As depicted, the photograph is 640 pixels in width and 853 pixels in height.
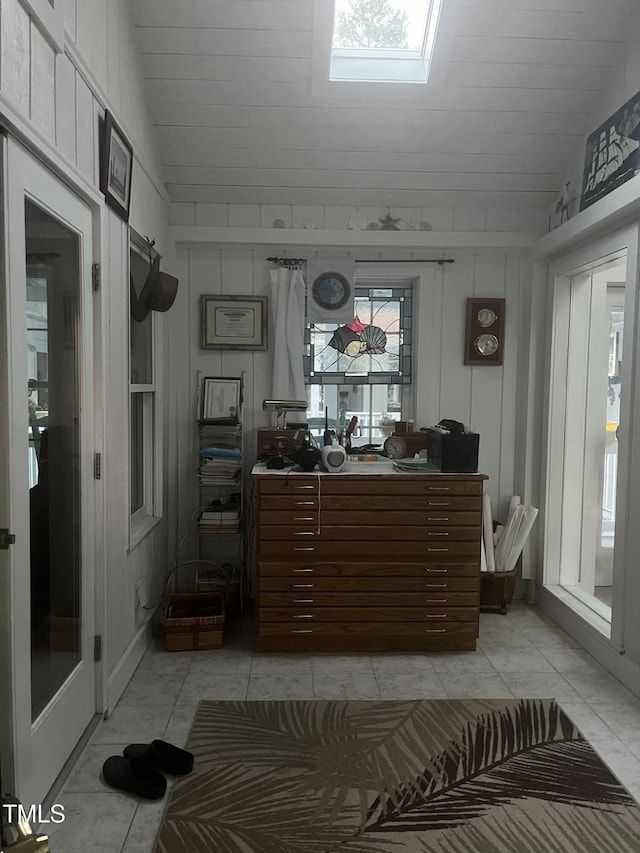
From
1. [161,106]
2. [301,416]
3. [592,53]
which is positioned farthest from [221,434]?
[592,53]

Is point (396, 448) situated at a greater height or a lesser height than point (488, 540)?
greater

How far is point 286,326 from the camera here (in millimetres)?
4055

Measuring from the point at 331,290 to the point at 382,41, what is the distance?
1381mm

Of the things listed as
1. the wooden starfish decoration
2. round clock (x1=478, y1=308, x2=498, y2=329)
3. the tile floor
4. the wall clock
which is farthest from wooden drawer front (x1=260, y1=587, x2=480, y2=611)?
the wooden starfish decoration

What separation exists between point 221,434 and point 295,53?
2.06m

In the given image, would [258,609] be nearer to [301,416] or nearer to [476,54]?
[301,416]

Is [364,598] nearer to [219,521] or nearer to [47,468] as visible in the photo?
[219,521]

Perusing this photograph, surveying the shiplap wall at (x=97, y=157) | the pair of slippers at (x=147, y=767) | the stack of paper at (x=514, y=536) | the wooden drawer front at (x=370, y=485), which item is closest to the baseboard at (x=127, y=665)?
the shiplap wall at (x=97, y=157)

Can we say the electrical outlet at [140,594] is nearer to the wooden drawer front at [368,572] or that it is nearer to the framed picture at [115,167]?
the wooden drawer front at [368,572]

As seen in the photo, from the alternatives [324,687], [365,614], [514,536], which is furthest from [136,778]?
[514,536]

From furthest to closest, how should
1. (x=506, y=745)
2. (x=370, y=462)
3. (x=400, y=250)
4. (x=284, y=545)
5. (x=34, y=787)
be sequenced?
(x=400, y=250) < (x=370, y=462) < (x=284, y=545) < (x=506, y=745) < (x=34, y=787)

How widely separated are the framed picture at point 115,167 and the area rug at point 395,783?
2.18m

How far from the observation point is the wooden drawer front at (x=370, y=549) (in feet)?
11.0

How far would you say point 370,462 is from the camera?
12.4ft
